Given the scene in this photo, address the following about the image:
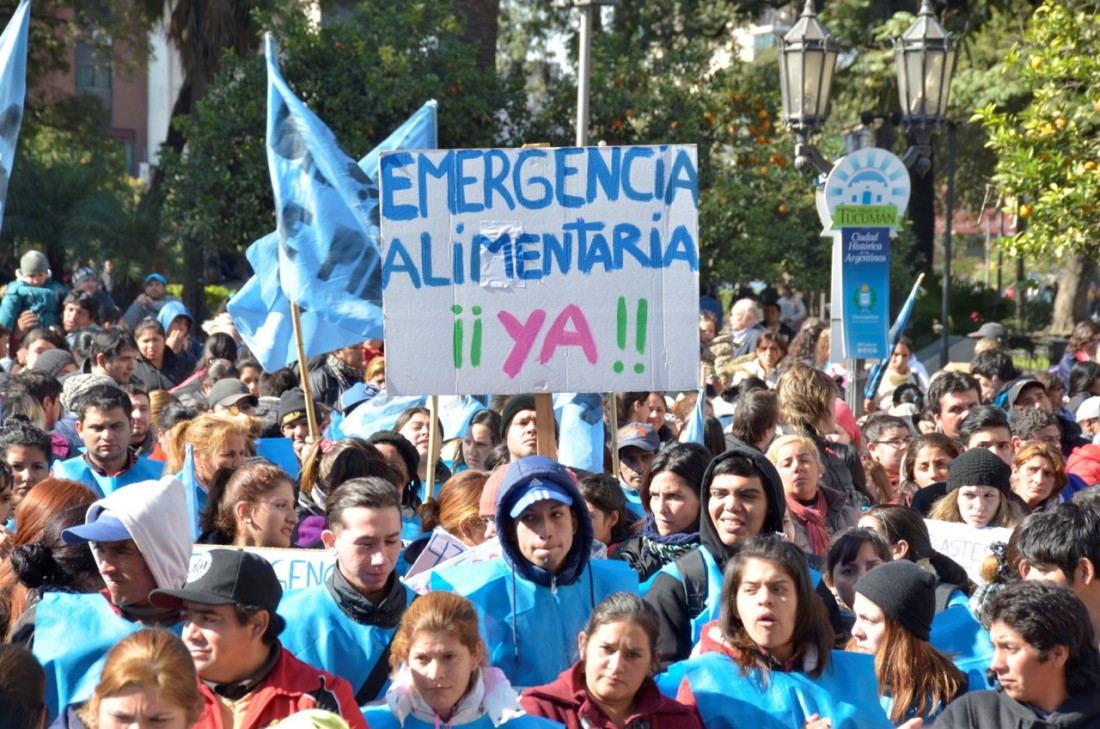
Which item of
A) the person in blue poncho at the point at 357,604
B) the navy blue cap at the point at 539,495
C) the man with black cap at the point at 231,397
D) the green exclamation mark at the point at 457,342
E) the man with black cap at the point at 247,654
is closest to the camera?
the man with black cap at the point at 247,654

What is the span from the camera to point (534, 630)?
4453 millimetres

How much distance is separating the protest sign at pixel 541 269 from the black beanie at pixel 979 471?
1.31m

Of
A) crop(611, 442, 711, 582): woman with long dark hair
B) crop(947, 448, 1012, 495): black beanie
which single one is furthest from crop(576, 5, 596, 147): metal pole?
crop(611, 442, 711, 582): woman with long dark hair

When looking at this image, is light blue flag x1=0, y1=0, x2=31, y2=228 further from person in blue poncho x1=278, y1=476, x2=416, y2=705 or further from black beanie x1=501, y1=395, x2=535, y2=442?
person in blue poncho x1=278, y1=476, x2=416, y2=705

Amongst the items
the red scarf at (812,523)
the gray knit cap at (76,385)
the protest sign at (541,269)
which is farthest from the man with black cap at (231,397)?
the red scarf at (812,523)

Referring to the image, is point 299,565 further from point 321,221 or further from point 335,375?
point 335,375

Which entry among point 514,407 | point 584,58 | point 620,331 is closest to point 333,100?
point 584,58

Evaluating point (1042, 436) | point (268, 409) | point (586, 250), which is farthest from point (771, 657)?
point (268, 409)

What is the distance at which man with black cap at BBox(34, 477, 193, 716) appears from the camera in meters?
3.96

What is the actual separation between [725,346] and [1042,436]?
4865 millimetres

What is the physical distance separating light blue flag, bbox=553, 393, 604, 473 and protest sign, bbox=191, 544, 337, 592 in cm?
224

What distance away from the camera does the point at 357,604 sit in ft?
14.0

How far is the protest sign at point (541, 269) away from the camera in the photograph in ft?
18.3

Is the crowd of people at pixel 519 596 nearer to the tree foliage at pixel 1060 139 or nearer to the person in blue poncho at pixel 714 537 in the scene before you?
the person in blue poncho at pixel 714 537
